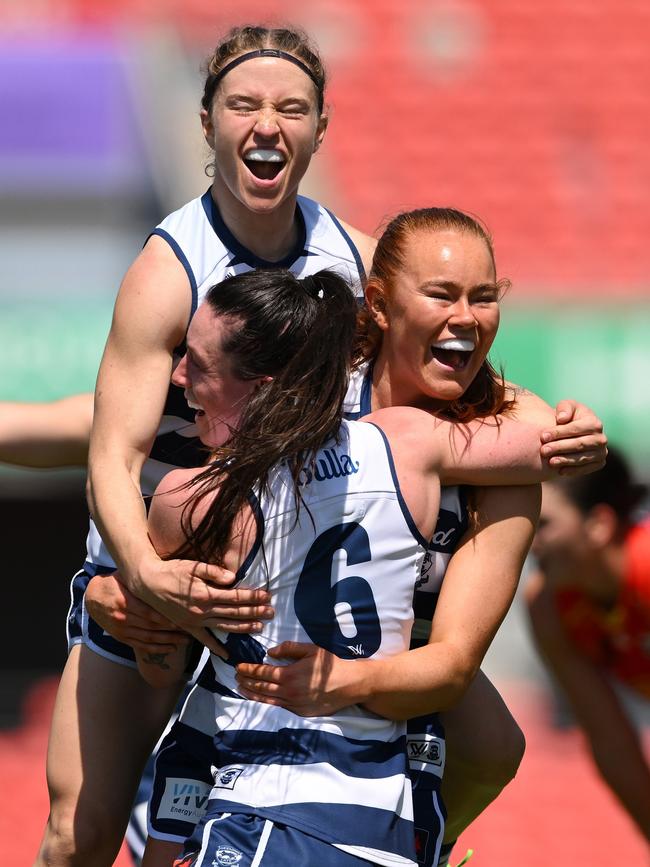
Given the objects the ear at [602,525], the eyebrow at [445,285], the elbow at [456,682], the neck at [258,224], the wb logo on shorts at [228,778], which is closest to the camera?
the wb logo on shorts at [228,778]

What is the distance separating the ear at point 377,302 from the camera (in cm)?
258

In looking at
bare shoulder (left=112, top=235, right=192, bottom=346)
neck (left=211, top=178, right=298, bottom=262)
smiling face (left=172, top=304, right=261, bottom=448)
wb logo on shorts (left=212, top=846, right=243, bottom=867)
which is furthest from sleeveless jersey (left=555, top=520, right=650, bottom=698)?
wb logo on shorts (left=212, top=846, right=243, bottom=867)

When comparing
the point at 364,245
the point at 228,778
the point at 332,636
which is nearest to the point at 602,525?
the point at 364,245

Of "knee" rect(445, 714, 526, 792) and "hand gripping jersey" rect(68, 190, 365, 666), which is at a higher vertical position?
"hand gripping jersey" rect(68, 190, 365, 666)

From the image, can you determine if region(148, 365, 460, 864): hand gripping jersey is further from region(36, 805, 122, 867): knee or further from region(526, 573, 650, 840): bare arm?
region(526, 573, 650, 840): bare arm

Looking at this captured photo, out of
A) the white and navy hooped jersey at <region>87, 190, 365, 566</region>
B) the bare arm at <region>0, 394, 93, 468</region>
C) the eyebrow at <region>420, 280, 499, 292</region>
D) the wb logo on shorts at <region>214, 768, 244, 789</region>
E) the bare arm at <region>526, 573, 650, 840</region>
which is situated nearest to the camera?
the wb logo on shorts at <region>214, 768, 244, 789</region>

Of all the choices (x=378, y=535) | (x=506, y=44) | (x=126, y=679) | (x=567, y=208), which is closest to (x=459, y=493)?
(x=378, y=535)

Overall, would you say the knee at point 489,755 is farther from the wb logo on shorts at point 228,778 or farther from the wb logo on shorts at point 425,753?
the wb logo on shorts at point 228,778

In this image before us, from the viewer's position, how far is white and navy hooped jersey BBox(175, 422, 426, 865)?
2.18 meters

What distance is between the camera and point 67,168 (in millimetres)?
8133

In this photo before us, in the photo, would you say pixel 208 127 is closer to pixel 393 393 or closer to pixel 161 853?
pixel 393 393

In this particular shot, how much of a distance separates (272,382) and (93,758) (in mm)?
1058

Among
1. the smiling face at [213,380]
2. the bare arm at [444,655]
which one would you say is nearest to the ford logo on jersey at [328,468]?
the smiling face at [213,380]

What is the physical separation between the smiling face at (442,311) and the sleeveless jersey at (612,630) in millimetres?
2209
